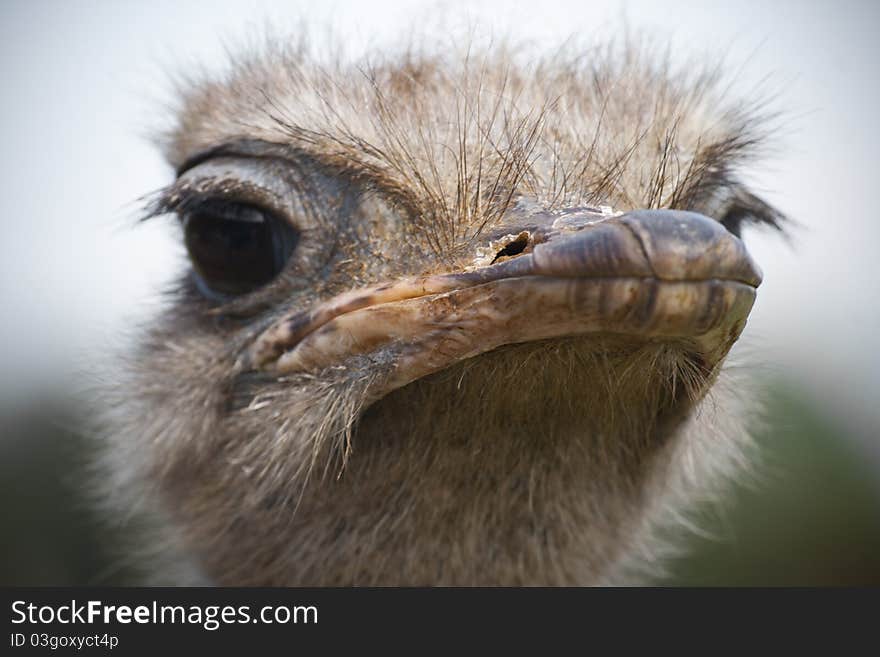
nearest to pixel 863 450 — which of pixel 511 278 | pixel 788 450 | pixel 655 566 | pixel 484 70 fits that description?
pixel 788 450

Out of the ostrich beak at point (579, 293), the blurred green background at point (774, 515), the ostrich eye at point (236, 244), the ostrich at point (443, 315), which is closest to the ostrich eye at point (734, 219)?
the ostrich at point (443, 315)

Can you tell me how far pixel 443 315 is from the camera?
175 cm

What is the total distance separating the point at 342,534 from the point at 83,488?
2163mm

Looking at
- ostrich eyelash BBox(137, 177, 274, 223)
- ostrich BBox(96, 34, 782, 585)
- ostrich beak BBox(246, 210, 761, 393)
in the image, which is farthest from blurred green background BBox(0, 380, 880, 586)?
ostrich beak BBox(246, 210, 761, 393)

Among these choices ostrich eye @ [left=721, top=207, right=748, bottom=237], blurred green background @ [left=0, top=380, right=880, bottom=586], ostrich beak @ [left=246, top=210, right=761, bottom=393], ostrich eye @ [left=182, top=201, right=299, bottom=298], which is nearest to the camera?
ostrich beak @ [left=246, top=210, right=761, bottom=393]

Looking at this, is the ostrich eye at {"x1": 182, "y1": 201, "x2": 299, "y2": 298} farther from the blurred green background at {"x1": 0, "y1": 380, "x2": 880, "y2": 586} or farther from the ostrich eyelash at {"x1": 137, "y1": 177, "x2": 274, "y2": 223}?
the blurred green background at {"x1": 0, "y1": 380, "x2": 880, "y2": 586}

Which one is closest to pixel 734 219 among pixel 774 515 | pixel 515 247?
pixel 515 247

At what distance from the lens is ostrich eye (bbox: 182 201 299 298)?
7.68 ft

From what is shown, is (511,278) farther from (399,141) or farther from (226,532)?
(226,532)

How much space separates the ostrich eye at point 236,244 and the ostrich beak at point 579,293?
519 mm

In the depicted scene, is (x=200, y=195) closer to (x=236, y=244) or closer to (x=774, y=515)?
(x=236, y=244)

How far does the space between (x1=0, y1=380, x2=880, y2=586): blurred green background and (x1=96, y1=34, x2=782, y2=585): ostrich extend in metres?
5.23

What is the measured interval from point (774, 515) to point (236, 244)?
7.62 m

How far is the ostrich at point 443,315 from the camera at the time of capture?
1691mm
